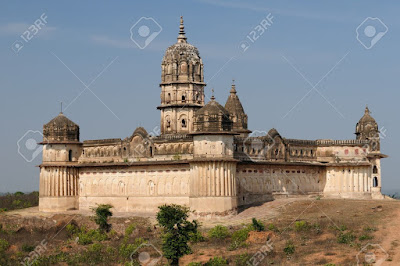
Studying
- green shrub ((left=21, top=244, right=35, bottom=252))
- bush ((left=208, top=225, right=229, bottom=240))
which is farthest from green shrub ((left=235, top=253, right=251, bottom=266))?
green shrub ((left=21, top=244, right=35, bottom=252))

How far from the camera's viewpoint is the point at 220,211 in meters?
65.1

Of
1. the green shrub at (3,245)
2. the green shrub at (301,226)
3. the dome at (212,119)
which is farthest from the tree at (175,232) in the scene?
the green shrub at (3,245)

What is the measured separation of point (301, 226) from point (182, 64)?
2303cm

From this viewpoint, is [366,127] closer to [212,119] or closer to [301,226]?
[212,119]

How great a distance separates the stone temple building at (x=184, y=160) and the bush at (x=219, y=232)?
555 cm

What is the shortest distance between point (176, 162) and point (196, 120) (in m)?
4.41

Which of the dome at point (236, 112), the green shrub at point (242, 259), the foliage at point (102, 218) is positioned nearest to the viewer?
the green shrub at point (242, 259)

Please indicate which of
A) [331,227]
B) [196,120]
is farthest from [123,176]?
[331,227]

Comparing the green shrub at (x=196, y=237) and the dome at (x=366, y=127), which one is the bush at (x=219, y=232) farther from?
the dome at (x=366, y=127)

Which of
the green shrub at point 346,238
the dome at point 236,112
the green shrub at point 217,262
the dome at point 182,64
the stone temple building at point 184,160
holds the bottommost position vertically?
the green shrub at point 217,262

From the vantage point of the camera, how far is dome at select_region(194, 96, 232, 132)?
6569 cm

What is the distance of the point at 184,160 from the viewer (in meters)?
68.1

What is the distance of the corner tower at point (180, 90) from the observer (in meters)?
76.9

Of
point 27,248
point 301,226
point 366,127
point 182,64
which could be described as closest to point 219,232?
point 301,226
